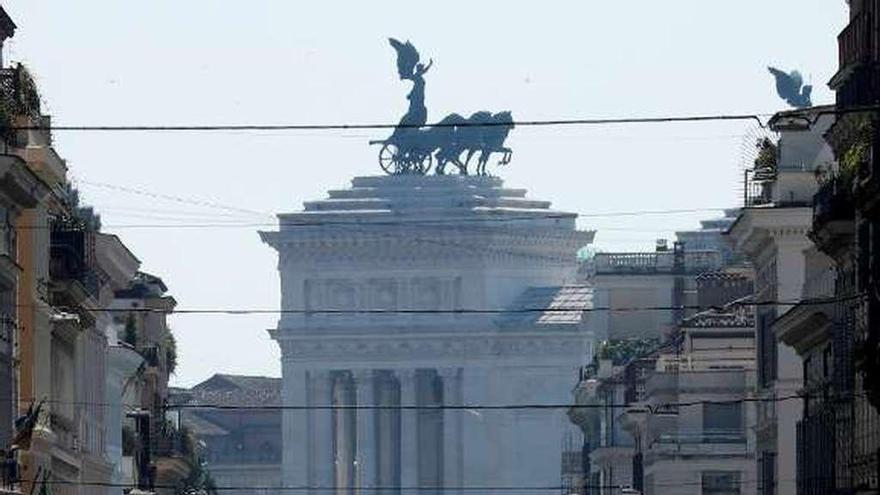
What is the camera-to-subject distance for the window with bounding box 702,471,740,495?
111 metres

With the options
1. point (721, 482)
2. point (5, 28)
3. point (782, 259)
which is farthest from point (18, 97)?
point (721, 482)

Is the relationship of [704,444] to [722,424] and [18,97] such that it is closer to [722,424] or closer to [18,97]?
[722,424]

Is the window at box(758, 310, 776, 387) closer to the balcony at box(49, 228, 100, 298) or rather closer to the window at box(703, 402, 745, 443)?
the balcony at box(49, 228, 100, 298)

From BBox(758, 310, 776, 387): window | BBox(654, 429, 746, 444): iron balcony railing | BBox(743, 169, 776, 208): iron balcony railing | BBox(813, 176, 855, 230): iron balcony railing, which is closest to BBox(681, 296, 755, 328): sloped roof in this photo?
BBox(654, 429, 746, 444): iron balcony railing

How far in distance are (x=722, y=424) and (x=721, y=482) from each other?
5.34 ft

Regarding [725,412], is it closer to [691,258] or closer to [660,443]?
[660,443]

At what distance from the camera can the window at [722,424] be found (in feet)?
371

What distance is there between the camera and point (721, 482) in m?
112

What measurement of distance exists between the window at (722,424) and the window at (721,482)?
0.80 m

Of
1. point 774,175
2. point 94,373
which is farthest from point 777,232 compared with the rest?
point 94,373

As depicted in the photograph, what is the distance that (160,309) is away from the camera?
104625 mm

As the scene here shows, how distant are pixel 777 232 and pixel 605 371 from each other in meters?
59.1

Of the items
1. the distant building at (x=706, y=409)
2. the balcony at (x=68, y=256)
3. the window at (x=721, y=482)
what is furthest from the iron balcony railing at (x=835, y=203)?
the window at (x=721, y=482)

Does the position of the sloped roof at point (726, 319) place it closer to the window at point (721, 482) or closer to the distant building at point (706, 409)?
the distant building at point (706, 409)
